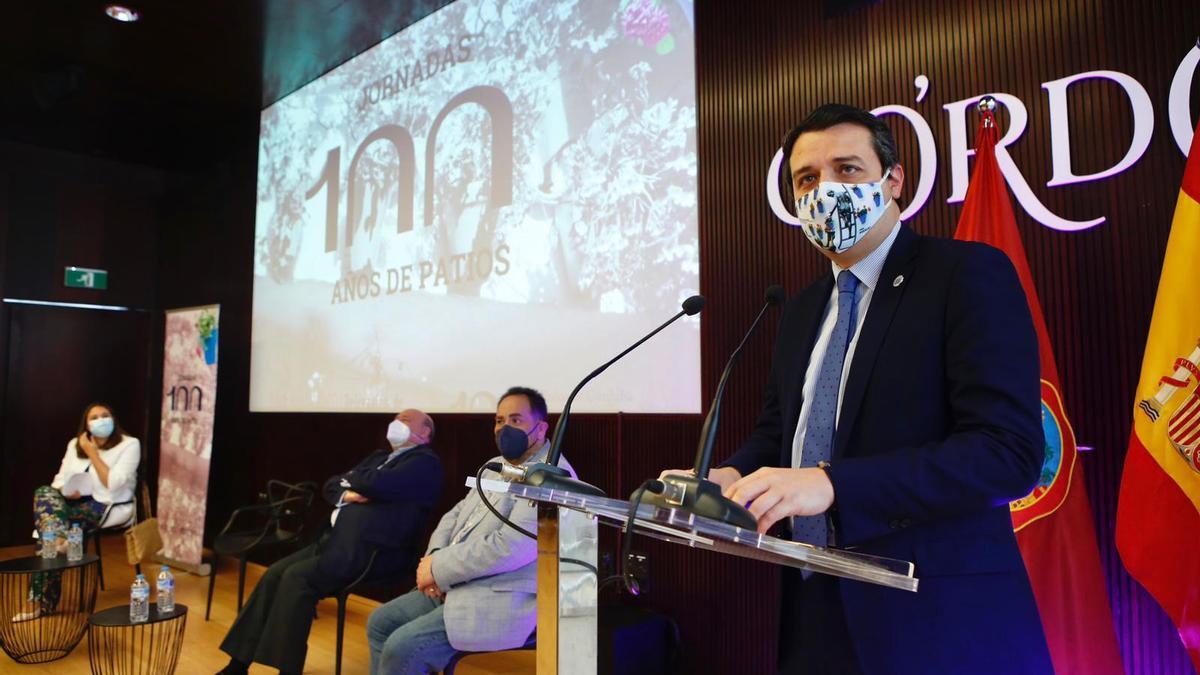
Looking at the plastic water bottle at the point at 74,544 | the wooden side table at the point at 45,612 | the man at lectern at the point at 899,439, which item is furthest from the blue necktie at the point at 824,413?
the plastic water bottle at the point at 74,544

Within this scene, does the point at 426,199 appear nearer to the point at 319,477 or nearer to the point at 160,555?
the point at 319,477

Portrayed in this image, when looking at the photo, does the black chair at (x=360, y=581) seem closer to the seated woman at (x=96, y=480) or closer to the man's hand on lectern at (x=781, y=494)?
the seated woman at (x=96, y=480)

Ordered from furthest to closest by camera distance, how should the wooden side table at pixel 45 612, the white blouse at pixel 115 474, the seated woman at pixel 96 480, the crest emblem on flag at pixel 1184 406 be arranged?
1. the white blouse at pixel 115 474
2. the seated woman at pixel 96 480
3. the wooden side table at pixel 45 612
4. the crest emblem on flag at pixel 1184 406

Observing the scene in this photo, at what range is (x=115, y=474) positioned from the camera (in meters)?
5.31

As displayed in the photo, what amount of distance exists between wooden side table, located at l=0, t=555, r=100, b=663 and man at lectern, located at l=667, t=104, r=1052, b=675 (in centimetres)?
407

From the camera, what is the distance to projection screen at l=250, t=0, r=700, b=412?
11.3 feet

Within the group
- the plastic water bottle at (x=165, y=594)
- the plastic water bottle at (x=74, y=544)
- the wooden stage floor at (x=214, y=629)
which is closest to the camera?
the plastic water bottle at (x=165, y=594)

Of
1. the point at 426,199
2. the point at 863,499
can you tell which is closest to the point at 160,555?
the point at 426,199

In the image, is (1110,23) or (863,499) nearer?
(863,499)

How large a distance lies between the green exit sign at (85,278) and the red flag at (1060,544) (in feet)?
25.5

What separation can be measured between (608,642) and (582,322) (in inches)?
56.3

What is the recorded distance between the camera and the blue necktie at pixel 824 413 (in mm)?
1141

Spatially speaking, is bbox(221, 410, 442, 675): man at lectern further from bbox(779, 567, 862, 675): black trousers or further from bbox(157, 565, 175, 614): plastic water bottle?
bbox(779, 567, 862, 675): black trousers

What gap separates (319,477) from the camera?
5.16m
